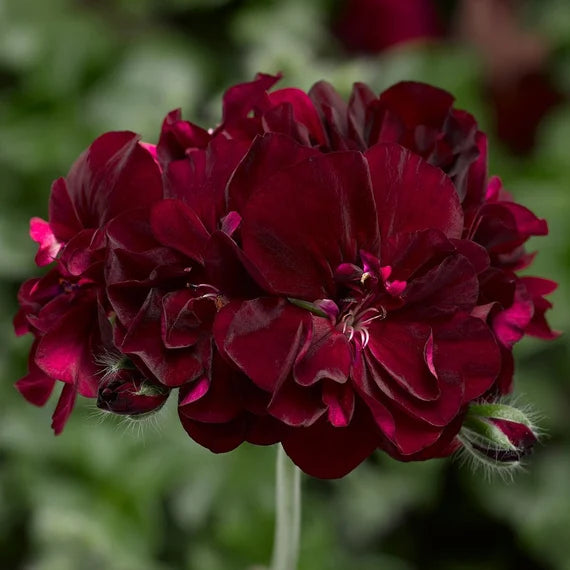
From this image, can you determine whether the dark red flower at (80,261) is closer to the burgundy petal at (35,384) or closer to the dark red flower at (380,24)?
the burgundy petal at (35,384)

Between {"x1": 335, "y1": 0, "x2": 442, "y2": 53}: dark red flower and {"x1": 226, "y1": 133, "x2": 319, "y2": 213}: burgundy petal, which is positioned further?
{"x1": 335, "y1": 0, "x2": 442, "y2": 53}: dark red flower

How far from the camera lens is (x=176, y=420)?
1276 millimetres

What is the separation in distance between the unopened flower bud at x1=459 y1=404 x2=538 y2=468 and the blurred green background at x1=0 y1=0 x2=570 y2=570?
0.51 metres

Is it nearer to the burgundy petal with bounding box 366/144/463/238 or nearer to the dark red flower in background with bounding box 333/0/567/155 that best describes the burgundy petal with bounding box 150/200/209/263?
the burgundy petal with bounding box 366/144/463/238

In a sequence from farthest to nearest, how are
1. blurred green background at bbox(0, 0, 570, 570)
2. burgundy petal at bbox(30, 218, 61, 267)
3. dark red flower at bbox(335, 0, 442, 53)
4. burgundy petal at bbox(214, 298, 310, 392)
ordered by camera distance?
dark red flower at bbox(335, 0, 442, 53) < blurred green background at bbox(0, 0, 570, 570) < burgundy petal at bbox(30, 218, 61, 267) < burgundy petal at bbox(214, 298, 310, 392)

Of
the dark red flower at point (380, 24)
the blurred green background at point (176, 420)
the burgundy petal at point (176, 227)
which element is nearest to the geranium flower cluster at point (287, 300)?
the burgundy petal at point (176, 227)

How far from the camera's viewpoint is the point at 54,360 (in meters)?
0.64

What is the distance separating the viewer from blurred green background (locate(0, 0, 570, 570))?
1.24 meters

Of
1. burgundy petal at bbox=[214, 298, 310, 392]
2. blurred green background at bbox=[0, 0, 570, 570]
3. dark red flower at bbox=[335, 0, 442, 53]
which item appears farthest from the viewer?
dark red flower at bbox=[335, 0, 442, 53]

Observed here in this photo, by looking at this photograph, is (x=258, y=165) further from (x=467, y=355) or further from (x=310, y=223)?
(x=467, y=355)

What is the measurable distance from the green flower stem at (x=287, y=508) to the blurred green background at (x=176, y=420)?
0.30 metres

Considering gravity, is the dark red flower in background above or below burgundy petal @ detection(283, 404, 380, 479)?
below

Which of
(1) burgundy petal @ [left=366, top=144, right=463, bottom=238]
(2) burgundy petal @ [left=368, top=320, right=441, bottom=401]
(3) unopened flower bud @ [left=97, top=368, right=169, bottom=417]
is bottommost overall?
(3) unopened flower bud @ [left=97, top=368, right=169, bottom=417]

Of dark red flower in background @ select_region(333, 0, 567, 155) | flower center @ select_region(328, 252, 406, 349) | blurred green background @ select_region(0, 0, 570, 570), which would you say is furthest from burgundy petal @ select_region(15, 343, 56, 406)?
dark red flower in background @ select_region(333, 0, 567, 155)
